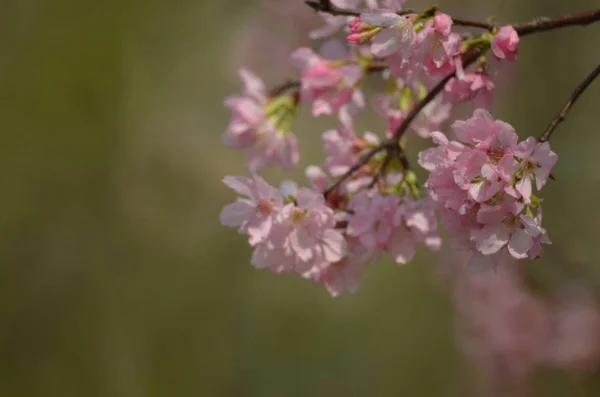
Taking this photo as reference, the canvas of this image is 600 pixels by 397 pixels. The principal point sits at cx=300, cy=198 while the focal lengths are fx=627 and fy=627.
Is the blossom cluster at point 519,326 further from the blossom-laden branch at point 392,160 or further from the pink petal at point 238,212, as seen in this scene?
the pink petal at point 238,212

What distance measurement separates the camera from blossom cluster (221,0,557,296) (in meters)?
0.44

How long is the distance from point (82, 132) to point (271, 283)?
993 mm

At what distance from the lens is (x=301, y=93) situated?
2.16 feet

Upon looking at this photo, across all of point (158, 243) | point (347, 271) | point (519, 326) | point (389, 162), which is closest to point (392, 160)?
point (389, 162)

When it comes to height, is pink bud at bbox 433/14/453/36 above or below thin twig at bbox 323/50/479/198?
above

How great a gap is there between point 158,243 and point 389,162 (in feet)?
6.55

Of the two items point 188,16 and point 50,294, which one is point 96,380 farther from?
point 188,16

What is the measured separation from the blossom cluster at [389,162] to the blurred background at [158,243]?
1.39 m

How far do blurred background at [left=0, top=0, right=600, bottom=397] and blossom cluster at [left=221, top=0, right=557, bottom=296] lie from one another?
139 cm

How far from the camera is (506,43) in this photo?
0.48 metres

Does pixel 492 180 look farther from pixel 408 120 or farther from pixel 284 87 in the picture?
pixel 284 87

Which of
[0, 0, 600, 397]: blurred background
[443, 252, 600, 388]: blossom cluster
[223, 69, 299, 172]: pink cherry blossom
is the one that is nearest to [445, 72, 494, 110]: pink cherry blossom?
[223, 69, 299, 172]: pink cherry blossom

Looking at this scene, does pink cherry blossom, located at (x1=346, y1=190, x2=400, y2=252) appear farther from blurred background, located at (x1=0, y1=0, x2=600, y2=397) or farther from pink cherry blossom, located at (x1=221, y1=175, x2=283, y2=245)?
blurred background, located at (x1=0, y1=0, x2=600, y2=397)

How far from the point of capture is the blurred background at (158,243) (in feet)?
7.23
